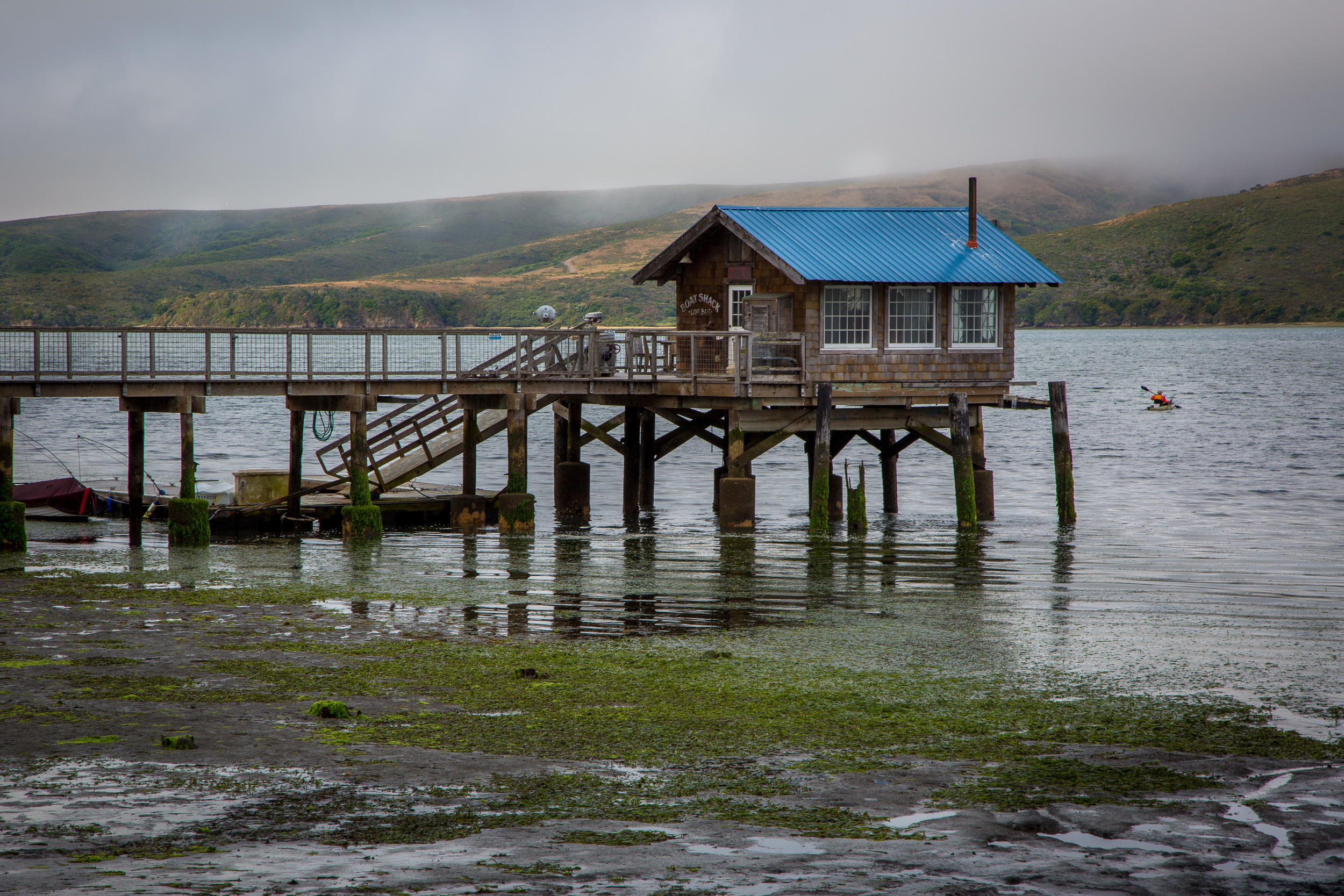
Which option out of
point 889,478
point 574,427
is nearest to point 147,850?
point 574,427

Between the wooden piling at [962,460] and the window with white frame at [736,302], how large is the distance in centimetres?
477

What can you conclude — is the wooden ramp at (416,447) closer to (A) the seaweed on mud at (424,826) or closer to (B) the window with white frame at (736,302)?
(B) the window with white frame at (736,302)

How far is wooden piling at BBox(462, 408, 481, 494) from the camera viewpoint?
2731 cm

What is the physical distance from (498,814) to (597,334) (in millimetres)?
18890

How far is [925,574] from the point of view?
20.5 m

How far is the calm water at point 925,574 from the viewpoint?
1427 cm

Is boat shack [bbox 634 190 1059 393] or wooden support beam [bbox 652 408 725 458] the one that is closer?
boat shack [bbox 634 190 1059 393]

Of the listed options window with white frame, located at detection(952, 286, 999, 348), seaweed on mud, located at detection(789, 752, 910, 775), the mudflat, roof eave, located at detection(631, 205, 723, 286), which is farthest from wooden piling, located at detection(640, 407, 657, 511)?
seaweed on mud, located at detection(789, 752, 910, 775)

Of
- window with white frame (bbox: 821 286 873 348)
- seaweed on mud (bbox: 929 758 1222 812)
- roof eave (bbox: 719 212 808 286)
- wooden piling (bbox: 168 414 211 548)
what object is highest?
roof eave (bbox: 719 212 808 286)

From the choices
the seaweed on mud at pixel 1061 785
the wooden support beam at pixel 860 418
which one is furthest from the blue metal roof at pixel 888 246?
the seaweed on mud at pixel 1061 785

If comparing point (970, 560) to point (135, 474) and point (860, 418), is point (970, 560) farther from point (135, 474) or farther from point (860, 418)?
point (135, 474)

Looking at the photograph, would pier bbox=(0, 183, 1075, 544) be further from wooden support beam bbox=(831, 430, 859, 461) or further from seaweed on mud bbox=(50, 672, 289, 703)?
seaweed on mud bbox=(50, 672, 289, 703)

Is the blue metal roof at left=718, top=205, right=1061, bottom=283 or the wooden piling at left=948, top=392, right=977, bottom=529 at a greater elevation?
the blue metal roof at left=718, top=205, right=1061, bottom=283

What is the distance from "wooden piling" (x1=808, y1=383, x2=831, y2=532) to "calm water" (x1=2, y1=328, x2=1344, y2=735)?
2.25 ft
